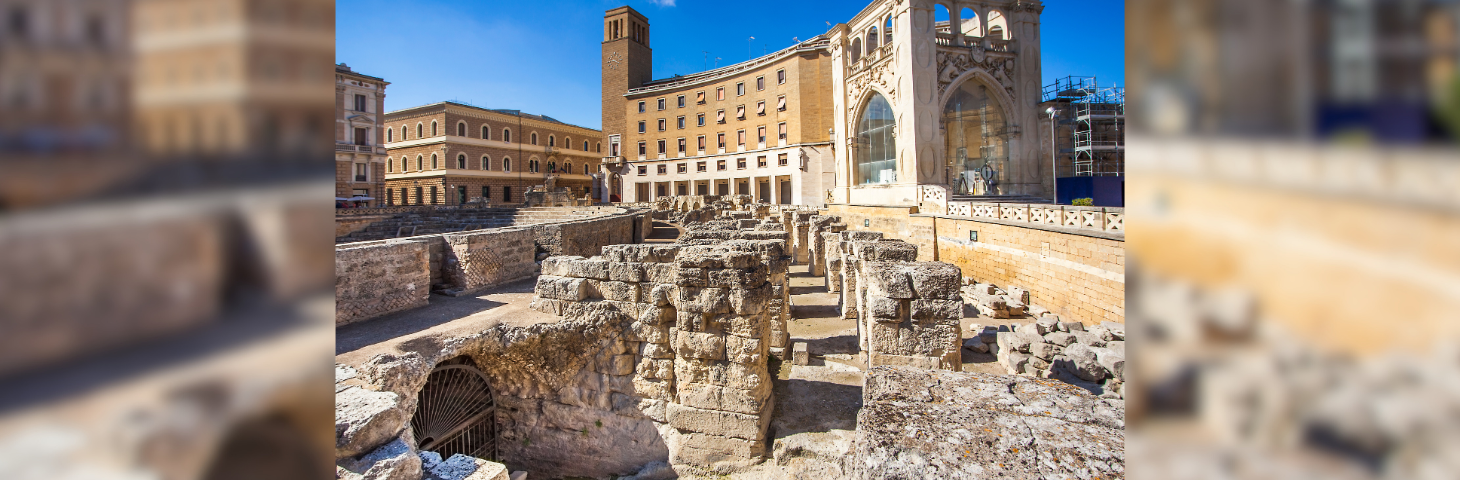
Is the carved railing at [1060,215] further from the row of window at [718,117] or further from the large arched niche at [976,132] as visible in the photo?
the row of window at [718,117]

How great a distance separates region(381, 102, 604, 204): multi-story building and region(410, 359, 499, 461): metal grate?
3586 cm

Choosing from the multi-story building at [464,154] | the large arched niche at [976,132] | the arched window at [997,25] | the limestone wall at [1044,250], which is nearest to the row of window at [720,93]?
the multi-story building at [464,154]

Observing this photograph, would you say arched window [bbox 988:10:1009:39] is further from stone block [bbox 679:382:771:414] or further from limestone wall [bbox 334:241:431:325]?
limestone wall [bbox 334:241:431:325]

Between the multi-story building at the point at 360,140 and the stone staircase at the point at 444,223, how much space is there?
841cm

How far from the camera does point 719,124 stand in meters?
42.3

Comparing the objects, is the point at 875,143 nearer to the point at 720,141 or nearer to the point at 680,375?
the point at 720,141
